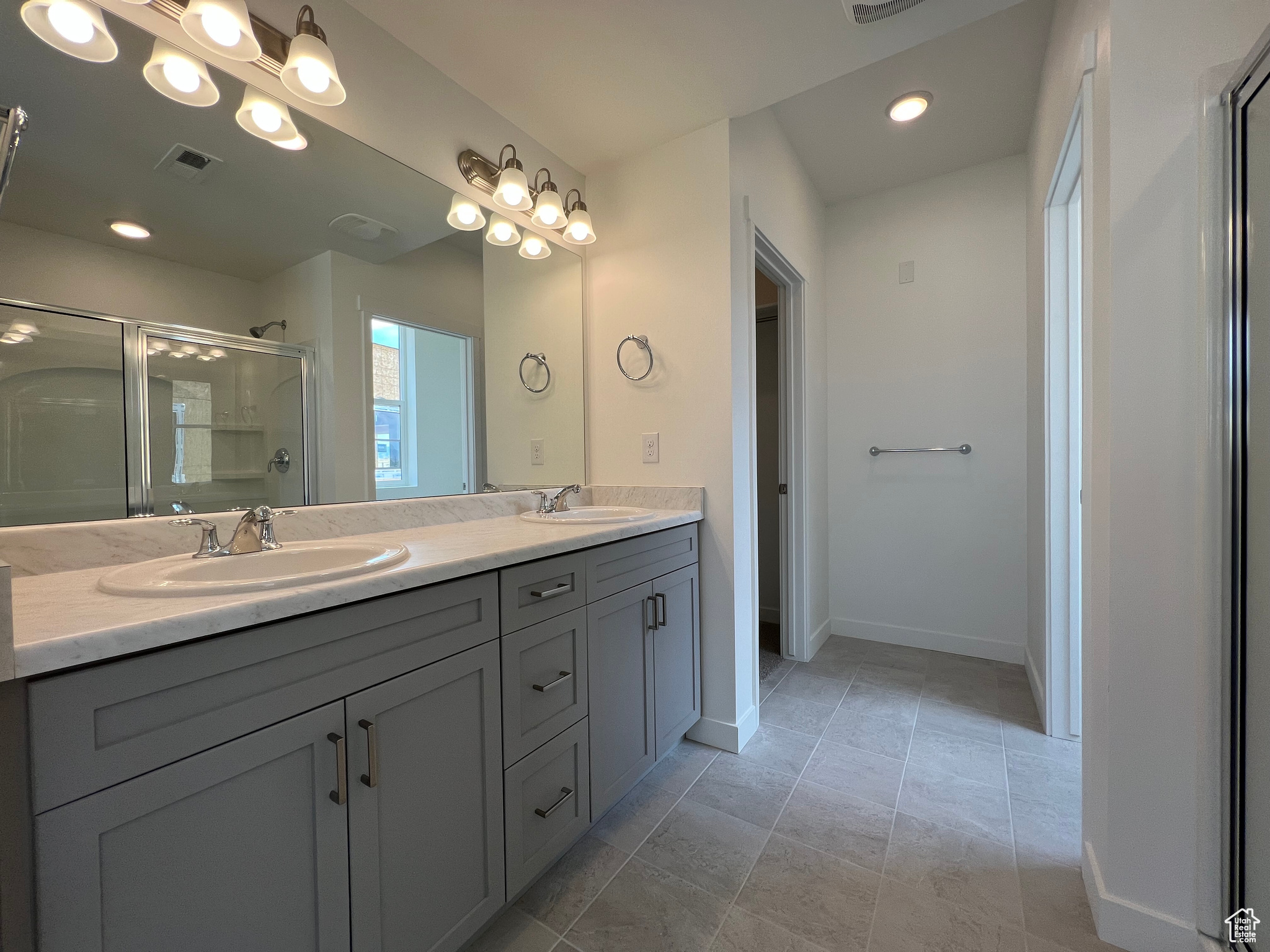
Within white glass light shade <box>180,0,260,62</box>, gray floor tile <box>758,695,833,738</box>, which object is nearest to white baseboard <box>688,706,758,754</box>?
gray floor tile <box>758,695,833,738</box>

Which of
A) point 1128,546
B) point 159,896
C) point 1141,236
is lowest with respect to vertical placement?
point 159,896

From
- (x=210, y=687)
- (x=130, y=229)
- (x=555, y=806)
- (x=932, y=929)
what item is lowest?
(x=932, y=929)

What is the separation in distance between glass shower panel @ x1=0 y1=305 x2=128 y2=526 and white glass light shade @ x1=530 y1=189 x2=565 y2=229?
1331 mm

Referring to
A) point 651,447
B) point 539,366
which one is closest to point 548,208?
point 539,366

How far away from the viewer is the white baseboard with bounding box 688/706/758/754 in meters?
1.94

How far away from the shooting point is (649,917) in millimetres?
1237

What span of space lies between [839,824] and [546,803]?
2.87 feet

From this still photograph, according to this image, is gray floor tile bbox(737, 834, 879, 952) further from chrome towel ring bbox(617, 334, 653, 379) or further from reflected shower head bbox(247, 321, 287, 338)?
reflected shower head bbox(247, 321, 287, 338)

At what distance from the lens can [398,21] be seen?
4.89 feet

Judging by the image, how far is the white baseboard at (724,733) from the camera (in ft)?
6.36

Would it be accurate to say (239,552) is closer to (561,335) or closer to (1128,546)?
(561,335)

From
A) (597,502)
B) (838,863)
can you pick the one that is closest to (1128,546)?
(838,863)

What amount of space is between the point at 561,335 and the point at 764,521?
6.52 ft

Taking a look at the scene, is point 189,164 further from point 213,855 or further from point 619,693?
point 619,693
